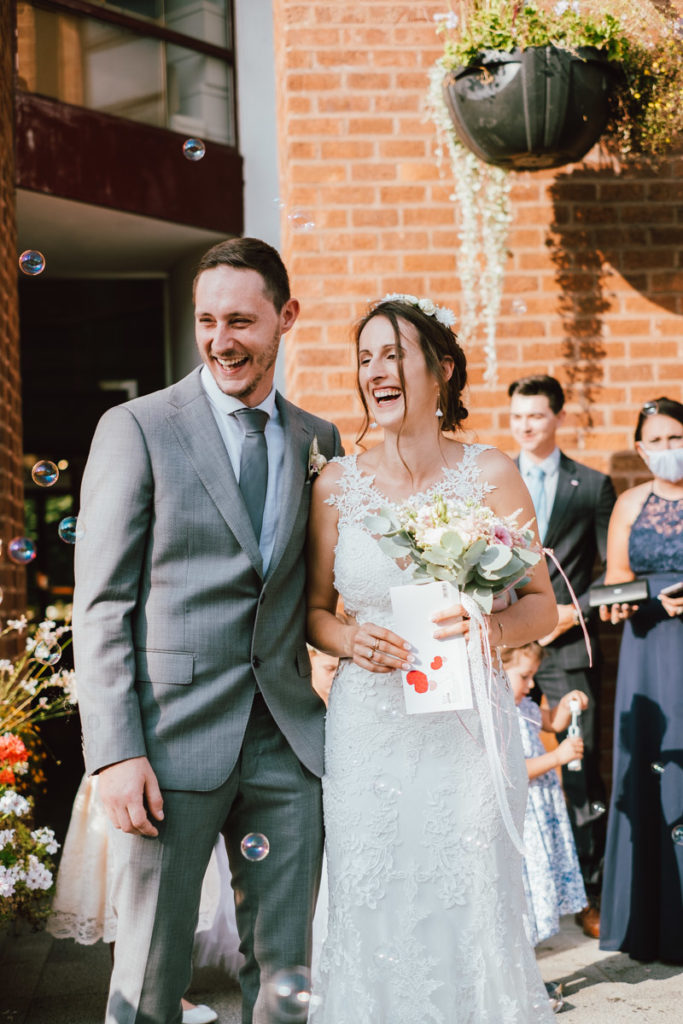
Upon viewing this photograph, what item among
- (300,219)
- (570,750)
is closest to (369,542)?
(300,219)

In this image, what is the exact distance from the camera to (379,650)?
2547 millimetres

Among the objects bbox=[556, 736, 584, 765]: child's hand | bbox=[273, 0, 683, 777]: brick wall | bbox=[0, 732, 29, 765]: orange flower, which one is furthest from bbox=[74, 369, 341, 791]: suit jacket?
bbox=[273, 0, 683, 777]: brick wall

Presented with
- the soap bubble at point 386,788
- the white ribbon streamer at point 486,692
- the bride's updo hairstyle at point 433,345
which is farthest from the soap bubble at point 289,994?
the bride's updo hairstyle at point 433,345

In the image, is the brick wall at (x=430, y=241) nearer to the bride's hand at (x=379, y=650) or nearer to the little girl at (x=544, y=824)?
the little girl at (x=544, y=824)

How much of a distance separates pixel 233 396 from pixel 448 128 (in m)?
2.90

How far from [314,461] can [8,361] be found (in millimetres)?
3209

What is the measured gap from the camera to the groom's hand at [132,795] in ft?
7.88

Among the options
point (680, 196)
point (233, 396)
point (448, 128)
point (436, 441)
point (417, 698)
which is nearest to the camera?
point (417, 698)

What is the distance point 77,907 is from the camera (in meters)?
3.91

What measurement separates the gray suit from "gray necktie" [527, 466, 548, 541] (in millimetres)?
2416

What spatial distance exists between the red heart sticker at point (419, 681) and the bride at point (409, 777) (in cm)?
3

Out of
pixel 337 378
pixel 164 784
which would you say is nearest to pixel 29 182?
pixel 337 378

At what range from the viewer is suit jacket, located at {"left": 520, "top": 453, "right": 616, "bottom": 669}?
4.78m

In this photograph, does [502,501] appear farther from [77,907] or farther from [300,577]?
[77,907]
